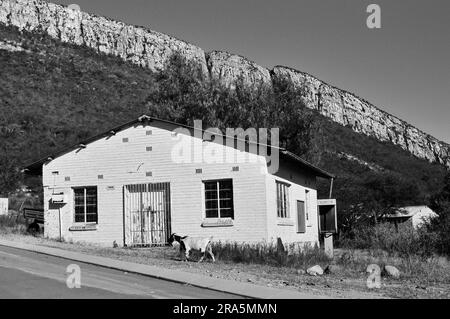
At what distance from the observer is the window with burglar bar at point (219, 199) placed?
18422 mm

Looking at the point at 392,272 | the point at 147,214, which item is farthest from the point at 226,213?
the point at 392,272

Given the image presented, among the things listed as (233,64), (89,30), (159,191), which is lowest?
→ (159,191)

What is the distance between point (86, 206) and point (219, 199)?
5.04 metres

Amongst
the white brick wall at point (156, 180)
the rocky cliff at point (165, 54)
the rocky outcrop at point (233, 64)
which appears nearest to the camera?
the white brick wall at point (156, 180)

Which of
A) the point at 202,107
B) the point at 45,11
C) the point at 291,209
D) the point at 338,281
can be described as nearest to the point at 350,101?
the point at 45,11

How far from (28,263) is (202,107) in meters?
17.7

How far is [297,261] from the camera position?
15.4 meters

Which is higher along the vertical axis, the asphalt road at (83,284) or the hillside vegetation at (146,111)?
the hillside vegetation at (146,111)

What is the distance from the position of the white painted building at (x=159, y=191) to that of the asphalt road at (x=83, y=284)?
5.47 metres

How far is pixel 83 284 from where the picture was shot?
36.1ft

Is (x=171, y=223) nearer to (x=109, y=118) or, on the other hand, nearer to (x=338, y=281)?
(x=338, y=281)

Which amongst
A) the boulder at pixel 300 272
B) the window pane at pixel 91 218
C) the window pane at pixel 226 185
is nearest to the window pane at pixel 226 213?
the window pane at pixel 226 185

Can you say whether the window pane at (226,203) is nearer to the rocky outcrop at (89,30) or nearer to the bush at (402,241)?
the bush at (402,241)

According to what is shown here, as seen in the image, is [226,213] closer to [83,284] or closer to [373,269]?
[373,269]
